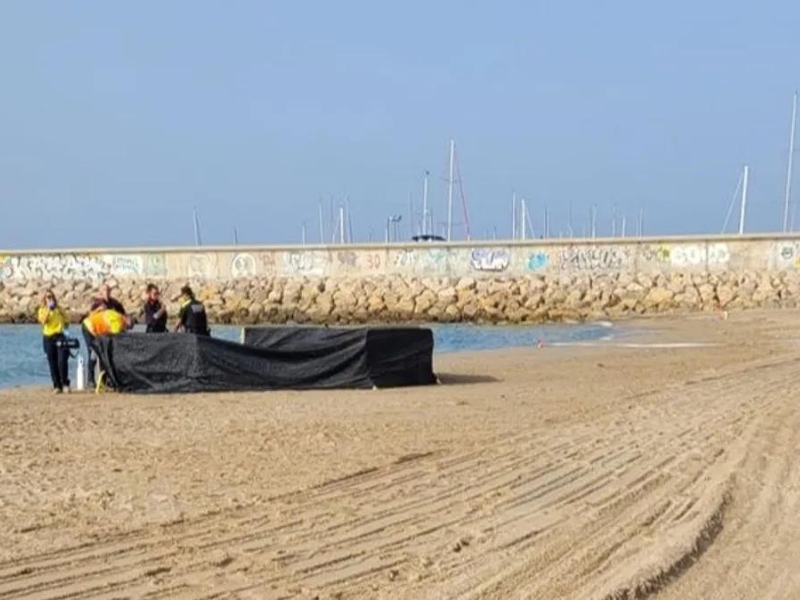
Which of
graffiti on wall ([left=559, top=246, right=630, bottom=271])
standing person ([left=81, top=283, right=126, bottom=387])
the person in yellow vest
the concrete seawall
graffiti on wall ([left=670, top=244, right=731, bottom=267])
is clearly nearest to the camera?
the person in yellow vest

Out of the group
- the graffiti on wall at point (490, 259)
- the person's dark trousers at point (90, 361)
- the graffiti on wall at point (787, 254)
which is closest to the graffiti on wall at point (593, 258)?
the graffiti on wall at point (490, 259)

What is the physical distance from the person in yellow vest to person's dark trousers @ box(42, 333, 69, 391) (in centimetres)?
38

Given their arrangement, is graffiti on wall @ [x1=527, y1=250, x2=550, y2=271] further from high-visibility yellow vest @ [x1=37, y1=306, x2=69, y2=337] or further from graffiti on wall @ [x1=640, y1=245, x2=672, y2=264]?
high-visibility yellow vest @ [x1=37, y1=306, x2=69, y2=337]

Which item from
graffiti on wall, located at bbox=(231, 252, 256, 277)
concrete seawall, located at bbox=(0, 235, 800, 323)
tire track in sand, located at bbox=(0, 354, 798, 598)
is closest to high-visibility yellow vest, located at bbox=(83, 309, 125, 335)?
tire track in sand, located at bbox=(0, 354, 798, 598)

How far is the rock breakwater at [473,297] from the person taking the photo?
45000mm

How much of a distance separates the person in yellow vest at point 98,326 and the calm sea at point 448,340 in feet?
14.1

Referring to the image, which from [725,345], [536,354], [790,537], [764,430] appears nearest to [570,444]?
[764,430]

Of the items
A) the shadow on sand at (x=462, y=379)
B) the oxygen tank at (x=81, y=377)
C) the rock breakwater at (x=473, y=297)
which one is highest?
the oxygen tank at (x=81, y=377)

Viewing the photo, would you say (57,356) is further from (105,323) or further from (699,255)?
(699,255)

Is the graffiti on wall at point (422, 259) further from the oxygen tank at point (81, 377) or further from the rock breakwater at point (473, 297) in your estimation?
the oxygen tank at point (81, 377)

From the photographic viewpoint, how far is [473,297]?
4847 cm

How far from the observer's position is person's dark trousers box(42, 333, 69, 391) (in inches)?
672

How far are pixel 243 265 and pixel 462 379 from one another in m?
36.7

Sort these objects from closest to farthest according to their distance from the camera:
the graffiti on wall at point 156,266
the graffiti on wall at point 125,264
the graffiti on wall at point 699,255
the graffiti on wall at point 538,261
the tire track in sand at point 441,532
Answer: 1. the tire track in sand at point 441,532
2. the graffiti on wall at point 699,255
3. the graffiti on wall at point 538,261
4. the graffiti on wall at point 156,266
5. the graffiti on wall at point 125,264
